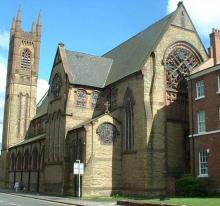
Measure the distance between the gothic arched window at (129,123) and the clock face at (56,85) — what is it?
35.5 ft

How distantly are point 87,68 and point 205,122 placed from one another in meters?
20.6

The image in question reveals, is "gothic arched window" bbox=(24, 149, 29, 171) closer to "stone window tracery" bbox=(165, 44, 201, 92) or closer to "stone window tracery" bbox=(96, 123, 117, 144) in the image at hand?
"stone window tracery" bbox=(96, 123, 117, 144)

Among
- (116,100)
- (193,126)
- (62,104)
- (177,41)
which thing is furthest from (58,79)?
(193,126)

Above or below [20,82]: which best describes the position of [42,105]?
below

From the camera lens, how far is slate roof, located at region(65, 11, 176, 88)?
4369 centimetres

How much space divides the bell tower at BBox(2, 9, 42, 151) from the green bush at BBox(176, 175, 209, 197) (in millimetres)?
50095

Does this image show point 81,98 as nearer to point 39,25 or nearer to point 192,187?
point 192,187

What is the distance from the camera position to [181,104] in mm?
42188

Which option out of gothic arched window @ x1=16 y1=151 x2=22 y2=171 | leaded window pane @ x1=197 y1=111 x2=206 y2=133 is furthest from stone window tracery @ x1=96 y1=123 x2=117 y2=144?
gothic arched window @ x1=16 y1=151 x2=22 y2=171

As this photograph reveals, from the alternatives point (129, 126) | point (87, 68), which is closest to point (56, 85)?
point (87, 68)

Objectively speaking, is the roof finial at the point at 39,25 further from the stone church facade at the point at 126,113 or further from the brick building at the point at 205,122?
the brick building at the point at 205,122

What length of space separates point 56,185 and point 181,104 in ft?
57.3

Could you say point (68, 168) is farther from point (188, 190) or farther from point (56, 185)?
point (188, 190)

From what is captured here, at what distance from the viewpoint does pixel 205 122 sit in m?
34.4
